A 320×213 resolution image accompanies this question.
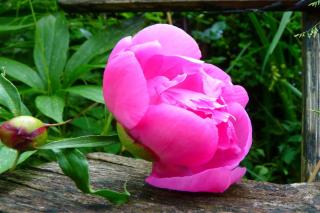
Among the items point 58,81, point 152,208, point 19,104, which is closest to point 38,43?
point 58,81

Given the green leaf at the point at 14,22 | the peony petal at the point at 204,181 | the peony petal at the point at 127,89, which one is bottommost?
the peony petal at the point at 204,181

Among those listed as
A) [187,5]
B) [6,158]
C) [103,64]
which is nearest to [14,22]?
[103,64]

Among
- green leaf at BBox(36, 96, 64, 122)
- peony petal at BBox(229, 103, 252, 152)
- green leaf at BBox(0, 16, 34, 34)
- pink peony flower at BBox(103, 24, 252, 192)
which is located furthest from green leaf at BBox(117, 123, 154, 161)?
green leaf at BBox(0, 16, 34, 34)

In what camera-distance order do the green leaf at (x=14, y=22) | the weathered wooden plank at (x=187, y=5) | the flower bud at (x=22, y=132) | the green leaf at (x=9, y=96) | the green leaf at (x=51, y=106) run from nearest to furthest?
the flower bud at (x=22, y=132)
the green leaf at (x=9, y=96)
the green leaf at (x=51, y=106)
the weathered wooden plank at (x=187, y=5)
the green leaf at (x=14, y=22)

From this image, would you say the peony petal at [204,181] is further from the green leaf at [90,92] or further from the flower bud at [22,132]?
the green leaf at [90,92]

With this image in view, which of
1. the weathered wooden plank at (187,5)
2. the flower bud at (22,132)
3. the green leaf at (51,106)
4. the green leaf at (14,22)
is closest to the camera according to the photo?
the flower bud at (22,132)

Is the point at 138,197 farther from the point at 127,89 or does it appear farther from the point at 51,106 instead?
the point at 51,106

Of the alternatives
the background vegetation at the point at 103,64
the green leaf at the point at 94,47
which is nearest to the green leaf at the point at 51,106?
the background vegetation at the point at 103,64
